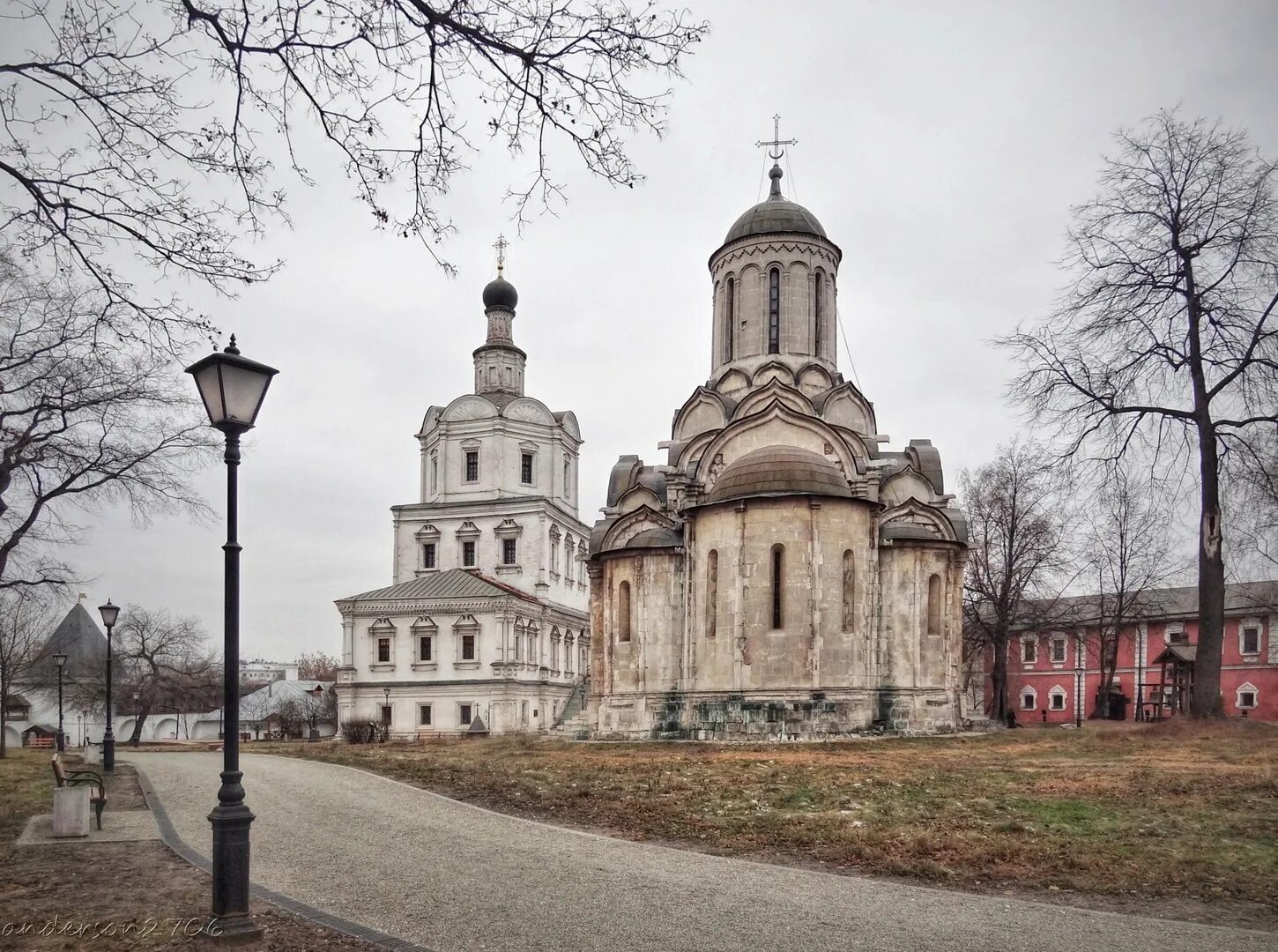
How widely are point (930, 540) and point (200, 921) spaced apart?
25365 millimetres

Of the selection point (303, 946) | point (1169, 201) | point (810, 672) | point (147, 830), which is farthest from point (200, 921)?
point (1169, 201)

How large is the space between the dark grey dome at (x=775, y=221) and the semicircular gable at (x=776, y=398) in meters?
6.28

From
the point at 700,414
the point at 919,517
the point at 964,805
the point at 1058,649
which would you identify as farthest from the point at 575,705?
the point at 964,805

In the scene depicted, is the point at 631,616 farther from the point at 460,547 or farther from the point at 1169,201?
the point at 460,547

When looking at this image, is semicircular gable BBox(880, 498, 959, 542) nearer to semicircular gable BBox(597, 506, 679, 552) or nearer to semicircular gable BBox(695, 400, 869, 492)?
semicircular gable BBox(695, 400, 869, 492)

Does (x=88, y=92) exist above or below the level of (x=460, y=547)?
above

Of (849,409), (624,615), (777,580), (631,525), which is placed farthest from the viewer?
(849,409)

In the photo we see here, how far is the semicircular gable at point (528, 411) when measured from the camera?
53.3 meters

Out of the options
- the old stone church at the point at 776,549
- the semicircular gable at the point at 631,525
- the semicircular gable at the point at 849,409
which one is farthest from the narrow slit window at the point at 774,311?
the semicircular gable at the point at 631,525

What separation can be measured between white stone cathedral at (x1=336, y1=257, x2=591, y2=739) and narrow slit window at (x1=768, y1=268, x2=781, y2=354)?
1792 centimetres

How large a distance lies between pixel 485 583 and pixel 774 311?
65.7ft

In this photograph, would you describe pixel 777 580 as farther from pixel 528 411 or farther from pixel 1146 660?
pixel 1146 660

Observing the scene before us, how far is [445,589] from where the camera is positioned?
47.2m

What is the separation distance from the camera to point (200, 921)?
7.13m
